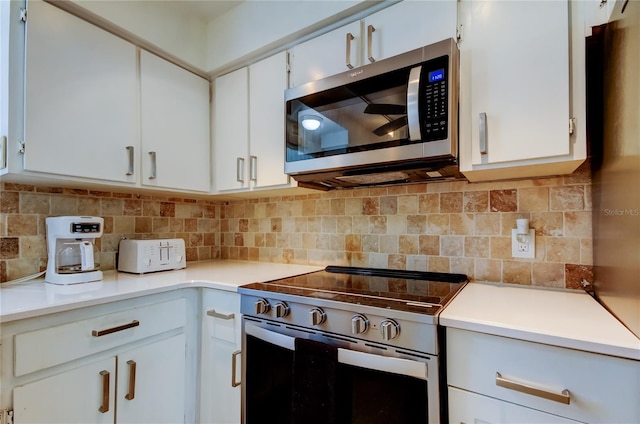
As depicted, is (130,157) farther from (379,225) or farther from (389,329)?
(389,329)

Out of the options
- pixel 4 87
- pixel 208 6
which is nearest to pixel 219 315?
pixel 4 87

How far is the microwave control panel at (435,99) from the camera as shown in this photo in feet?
3.60

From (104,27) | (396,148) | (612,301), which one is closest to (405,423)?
(612,301)

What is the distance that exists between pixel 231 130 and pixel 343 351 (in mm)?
1403

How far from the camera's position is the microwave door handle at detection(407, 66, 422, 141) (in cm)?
111

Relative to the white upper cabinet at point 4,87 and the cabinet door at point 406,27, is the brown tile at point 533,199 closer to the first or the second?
the cabinet door at point 406,27

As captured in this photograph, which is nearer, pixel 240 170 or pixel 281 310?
pixel 281 310

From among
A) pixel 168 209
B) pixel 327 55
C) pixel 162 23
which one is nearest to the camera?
pixel 327 55

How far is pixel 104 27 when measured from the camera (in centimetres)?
148

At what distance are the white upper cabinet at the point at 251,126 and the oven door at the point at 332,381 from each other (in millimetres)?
806

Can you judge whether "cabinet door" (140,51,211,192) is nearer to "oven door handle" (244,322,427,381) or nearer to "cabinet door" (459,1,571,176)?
"oven door handle" (244,322,427,381)

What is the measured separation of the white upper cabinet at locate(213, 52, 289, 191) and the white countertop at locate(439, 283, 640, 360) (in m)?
1.03

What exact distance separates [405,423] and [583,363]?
0.49 m

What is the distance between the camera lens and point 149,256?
1.72 meters
